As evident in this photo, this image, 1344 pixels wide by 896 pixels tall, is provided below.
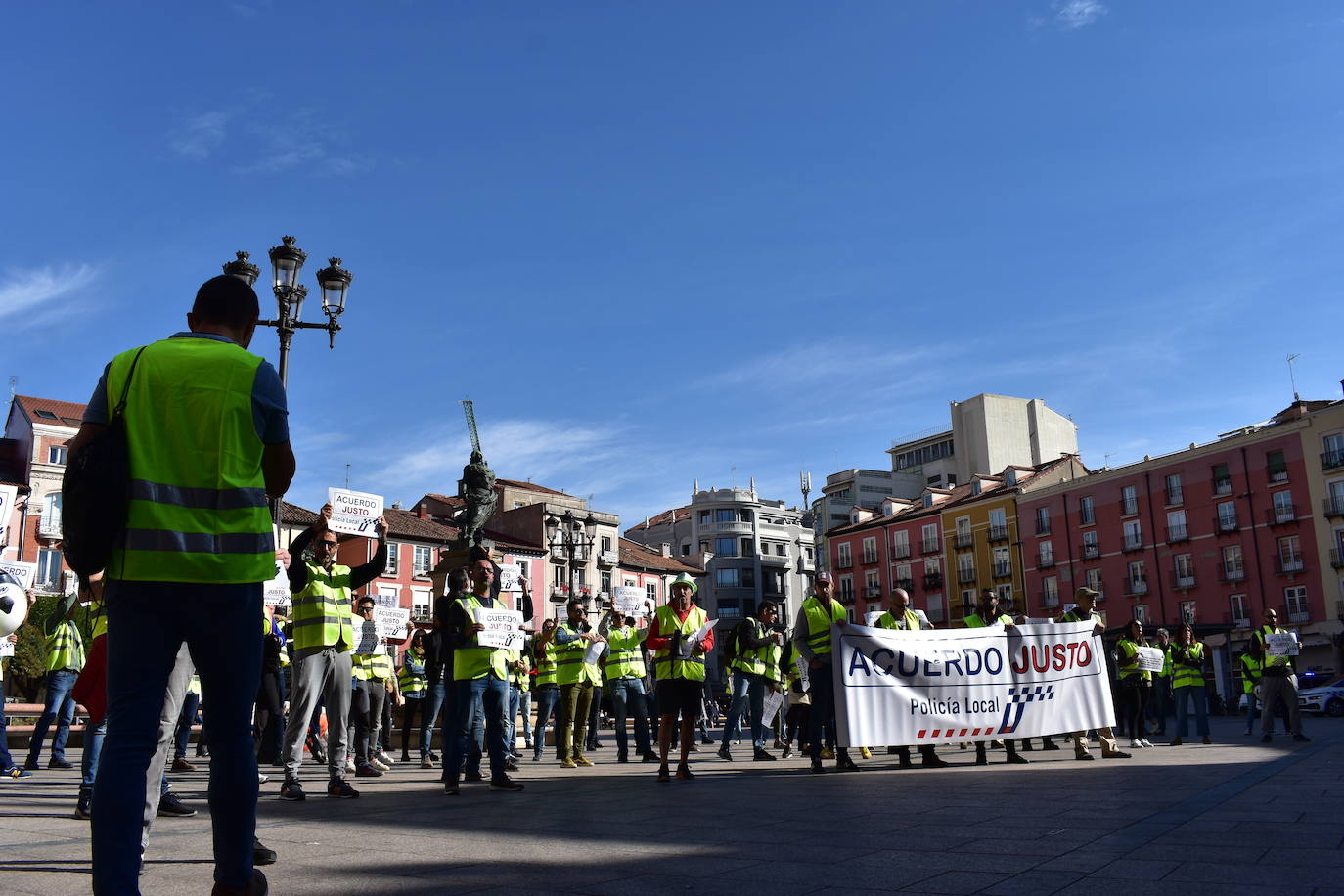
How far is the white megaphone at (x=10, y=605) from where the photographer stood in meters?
11.1

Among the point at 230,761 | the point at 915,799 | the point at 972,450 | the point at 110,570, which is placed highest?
the point at 972,450

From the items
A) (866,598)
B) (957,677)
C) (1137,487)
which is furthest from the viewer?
(866,598)

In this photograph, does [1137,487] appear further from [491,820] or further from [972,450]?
[491,820]

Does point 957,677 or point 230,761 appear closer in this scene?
point 230,761

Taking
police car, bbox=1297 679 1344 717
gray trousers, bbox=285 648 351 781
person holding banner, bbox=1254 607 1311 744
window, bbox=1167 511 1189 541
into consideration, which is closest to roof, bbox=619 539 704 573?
window, bbox=1167 511 1189 541

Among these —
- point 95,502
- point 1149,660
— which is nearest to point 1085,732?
point 1149,660

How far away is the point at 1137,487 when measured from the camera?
6712 centimetres

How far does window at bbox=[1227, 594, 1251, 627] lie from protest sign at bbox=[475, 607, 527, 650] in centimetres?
5934

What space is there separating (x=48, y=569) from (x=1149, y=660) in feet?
202

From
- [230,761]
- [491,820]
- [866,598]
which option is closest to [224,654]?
[230,761]

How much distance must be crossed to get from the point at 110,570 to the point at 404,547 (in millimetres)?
66456

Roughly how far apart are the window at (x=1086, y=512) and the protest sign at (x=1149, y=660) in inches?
2234

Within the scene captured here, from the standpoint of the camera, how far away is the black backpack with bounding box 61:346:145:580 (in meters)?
3.58

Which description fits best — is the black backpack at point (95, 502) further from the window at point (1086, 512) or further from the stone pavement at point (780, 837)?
the window at point (1086, 512)
